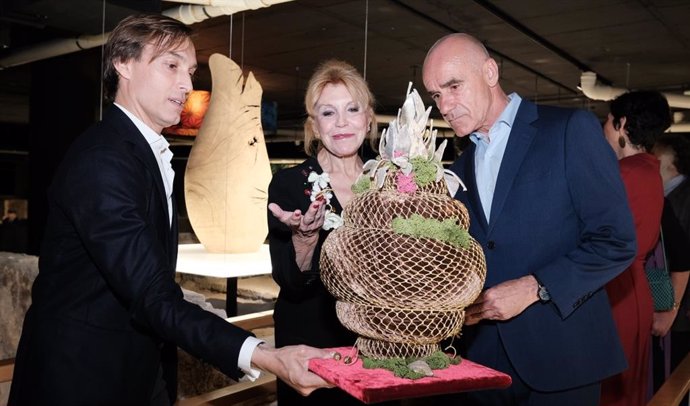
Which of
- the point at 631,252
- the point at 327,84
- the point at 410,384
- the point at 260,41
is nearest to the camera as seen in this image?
the point at 410,384

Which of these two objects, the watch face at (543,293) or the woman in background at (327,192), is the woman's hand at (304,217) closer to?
the woman in background at (327,192)

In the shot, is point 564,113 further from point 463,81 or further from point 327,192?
point 327,192

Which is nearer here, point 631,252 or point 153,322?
point 153,322

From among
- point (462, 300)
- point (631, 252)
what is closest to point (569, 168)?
point (631, 252)

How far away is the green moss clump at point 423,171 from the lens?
3.98 ft

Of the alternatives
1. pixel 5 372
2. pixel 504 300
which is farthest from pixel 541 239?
pixel 5 372

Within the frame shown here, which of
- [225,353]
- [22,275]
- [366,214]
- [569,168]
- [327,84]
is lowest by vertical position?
[22,275]

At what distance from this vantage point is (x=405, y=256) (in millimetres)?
1117

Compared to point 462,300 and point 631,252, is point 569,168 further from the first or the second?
point 462,300

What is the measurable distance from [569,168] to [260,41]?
4.58 m

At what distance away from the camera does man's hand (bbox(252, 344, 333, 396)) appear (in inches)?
46.5

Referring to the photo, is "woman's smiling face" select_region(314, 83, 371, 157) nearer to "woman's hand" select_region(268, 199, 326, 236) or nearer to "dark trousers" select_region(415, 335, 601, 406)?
"woman's hand" select_region(268, 199, 326, 236)

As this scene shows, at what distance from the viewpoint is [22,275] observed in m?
3.31

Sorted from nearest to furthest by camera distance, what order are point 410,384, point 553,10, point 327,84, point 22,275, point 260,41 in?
point 410,384, point 327,84, point 22,275, point 553,10, point 260,41
